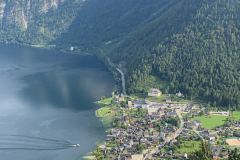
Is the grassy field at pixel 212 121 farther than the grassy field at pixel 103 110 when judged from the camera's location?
No

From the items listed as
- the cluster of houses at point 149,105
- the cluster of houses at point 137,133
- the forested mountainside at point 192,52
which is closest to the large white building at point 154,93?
the forested mountainside at point 192,52

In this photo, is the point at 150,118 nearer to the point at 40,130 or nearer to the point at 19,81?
the point at 40,130

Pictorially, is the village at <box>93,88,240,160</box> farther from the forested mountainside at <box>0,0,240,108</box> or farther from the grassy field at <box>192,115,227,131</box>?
the forested mountainside at <box>0,0,240,108</box>

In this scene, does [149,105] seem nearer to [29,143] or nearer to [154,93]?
[154,93]

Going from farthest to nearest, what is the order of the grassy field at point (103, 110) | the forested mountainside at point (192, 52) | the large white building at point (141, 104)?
the forested mountainside at point (192, 52)
the large white building at point (141, 104)
the grassy field at point (103, 110)

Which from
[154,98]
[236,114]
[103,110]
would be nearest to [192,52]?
[154,98]

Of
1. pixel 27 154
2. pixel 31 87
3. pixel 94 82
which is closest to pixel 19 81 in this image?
pixel 31 87

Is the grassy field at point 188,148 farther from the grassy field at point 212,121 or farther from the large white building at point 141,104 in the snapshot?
the large white building at point 141,104
